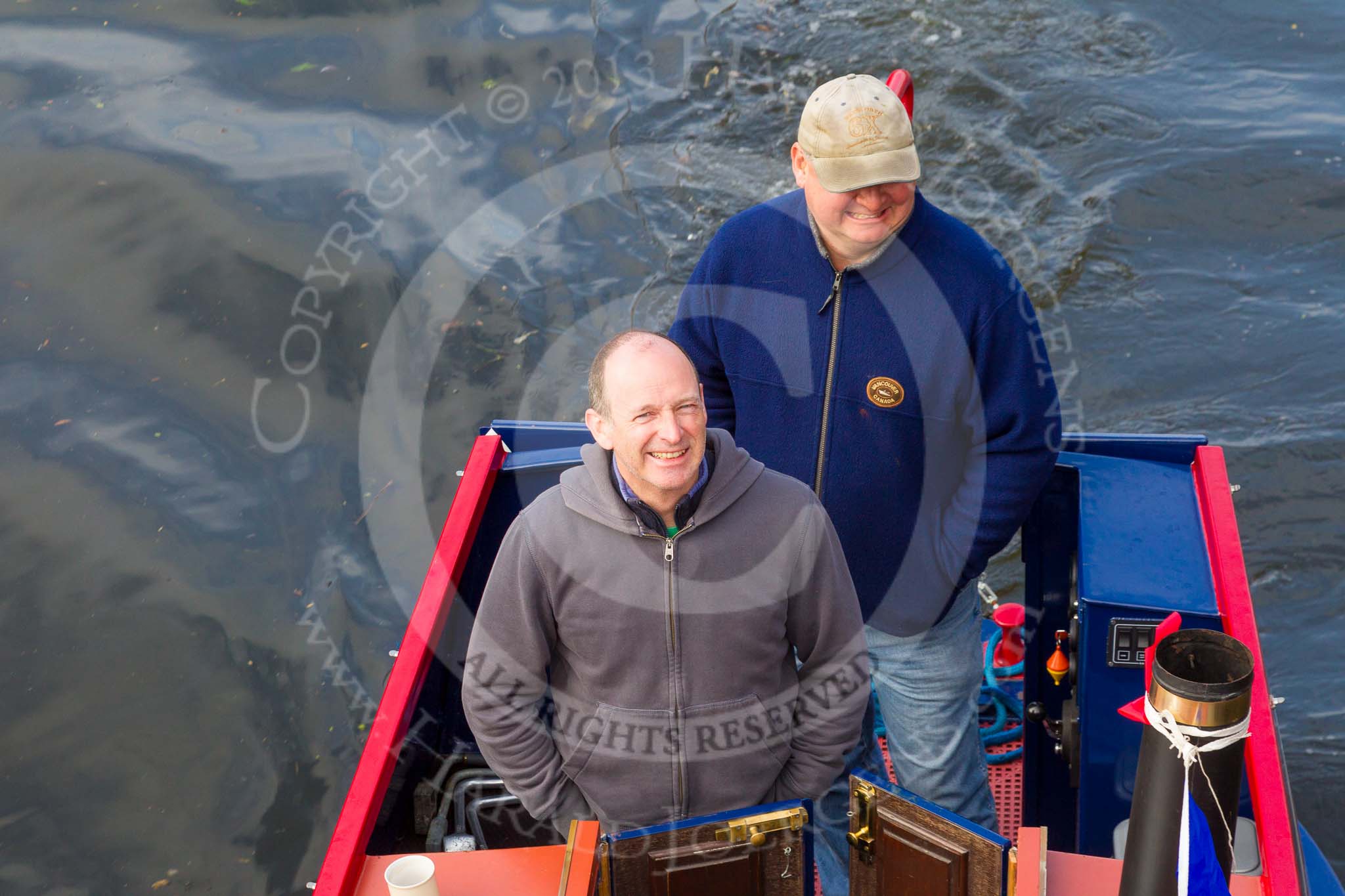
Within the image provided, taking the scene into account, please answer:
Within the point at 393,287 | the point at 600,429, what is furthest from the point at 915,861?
the point at 393,287

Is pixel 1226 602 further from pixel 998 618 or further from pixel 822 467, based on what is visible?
pixel 998 618

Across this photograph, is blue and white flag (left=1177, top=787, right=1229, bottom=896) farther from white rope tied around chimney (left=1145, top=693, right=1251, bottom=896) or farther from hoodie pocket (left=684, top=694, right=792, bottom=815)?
hoodie pocket (left=684, top=694, right=792, bottom=815)

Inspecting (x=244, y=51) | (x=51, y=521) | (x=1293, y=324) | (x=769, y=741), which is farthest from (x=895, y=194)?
(x=244, y=51)

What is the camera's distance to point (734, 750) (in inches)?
103

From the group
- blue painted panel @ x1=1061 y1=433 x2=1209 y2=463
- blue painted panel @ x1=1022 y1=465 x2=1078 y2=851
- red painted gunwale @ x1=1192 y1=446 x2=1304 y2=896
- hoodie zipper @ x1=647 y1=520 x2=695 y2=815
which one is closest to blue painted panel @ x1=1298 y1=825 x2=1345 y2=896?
blue painted panel @ x1=1022 y1=465 x2=1078 y2=851

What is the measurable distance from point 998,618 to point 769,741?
188 centimetres

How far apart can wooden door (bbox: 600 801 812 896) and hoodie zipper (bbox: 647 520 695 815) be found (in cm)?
12

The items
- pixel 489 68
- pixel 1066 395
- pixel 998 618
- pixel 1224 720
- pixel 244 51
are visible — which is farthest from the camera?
pixel 489 68

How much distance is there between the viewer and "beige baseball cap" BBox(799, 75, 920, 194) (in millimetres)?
2646

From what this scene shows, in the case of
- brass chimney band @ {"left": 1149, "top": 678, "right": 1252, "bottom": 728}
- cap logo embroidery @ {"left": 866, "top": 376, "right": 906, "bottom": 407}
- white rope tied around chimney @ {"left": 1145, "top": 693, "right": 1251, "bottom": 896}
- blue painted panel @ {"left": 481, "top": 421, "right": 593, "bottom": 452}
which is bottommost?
white rope tied around chimney @ {"left": 1145, "top": 693, "right": 1251, "bottom": 896}

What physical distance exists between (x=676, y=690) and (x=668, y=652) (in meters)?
0.08

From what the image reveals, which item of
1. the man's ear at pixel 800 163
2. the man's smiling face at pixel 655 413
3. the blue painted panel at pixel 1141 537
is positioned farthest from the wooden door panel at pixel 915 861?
the man's ear at pixel 800 163

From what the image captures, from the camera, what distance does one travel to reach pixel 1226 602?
301cm

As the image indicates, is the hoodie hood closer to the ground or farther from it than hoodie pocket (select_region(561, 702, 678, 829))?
farther from it
